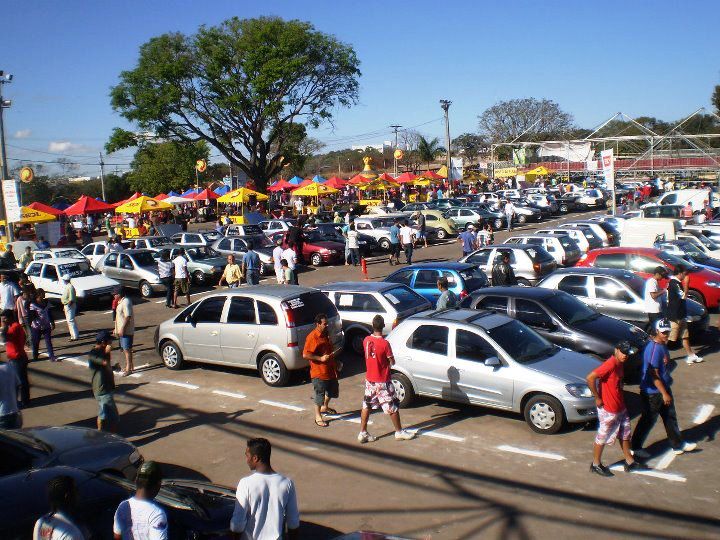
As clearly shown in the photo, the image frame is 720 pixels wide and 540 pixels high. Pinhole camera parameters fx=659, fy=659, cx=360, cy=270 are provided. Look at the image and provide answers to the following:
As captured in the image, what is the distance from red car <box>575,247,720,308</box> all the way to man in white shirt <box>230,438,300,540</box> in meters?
12.4

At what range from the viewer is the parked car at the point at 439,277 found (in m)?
14.6

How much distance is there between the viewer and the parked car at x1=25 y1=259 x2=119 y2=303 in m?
19.8

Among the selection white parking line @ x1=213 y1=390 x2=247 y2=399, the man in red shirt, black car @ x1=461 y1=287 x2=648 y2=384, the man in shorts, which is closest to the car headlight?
black car @ x1=461 y1=287 x2=648 y2=384

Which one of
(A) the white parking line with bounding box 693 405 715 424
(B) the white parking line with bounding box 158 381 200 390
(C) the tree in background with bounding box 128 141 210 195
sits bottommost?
(A) the white parking line with bounding box 693 405 715 424

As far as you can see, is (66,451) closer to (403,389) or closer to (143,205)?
(403,389)

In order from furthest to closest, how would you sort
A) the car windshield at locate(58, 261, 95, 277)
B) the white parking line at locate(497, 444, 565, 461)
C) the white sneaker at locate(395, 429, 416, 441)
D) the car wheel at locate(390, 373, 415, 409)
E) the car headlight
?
the car windshield at locate(58, 261, 95, 277) < the car wheel at locate(390, 373, 415, 409) < the white sneaker at locate(395, 429, 416, 441) < the car headlight < the white parking line at locate(497, 444, 565, 461)

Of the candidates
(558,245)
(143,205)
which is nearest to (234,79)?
(143,205)

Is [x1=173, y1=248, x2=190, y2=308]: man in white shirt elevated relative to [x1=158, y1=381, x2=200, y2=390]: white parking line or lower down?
elevated

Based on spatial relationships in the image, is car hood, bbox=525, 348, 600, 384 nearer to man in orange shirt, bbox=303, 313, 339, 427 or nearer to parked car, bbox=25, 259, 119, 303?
man in orange shirt, bbox=303, 313, 339, 427

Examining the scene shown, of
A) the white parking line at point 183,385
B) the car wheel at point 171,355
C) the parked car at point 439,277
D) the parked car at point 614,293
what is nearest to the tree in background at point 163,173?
the parked car at point 439,277

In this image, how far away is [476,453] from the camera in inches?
321

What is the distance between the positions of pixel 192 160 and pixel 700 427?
1840 inches

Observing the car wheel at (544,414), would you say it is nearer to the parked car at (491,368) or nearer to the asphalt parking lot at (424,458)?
the parked car at (491,368)

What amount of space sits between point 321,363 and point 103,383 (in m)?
2.94
